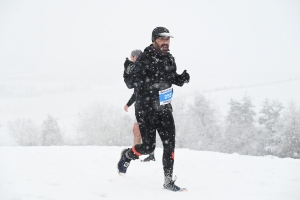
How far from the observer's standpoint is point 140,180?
4.75 m

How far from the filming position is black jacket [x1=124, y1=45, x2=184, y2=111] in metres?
4.10

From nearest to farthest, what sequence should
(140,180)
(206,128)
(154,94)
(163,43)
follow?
1. (163,43)
2. (154,94)
3. (140,180)
4. (206,128)

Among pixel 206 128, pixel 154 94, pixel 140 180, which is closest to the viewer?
pixel 154 94

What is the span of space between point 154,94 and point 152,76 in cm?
26

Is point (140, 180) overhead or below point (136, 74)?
below

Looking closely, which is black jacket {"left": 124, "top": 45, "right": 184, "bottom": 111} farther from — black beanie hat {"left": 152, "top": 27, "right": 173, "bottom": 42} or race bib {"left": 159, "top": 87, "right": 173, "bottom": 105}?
black beanie hat {"left": 152, "top": 27, "right": 173, "bottom": 42}

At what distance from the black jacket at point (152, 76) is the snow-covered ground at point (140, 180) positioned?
4.18 feet

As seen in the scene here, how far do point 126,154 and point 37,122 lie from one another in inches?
2252

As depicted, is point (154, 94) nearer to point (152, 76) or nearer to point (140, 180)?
point (152, 76)

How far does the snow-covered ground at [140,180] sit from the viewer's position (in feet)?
12.0

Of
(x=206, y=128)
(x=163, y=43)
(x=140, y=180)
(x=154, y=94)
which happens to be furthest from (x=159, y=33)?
(x=206, y=128)

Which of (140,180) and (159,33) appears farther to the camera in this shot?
(140,180)

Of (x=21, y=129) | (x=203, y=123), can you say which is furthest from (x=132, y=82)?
(x=21, y=129)

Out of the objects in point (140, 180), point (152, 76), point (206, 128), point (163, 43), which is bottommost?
point (206, 128)
